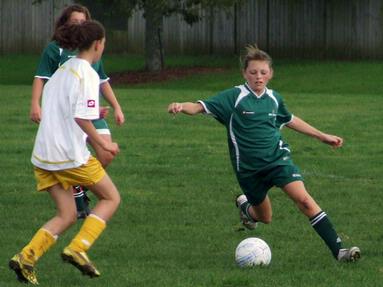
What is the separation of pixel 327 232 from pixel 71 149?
206 centimetres

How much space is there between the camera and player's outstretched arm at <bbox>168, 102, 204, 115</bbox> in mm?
8109

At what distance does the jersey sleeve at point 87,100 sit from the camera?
24.1 ft

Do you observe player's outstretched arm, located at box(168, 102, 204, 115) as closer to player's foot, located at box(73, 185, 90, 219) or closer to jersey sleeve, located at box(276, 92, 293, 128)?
jersey sleeve, located at box(276, 92, 293, 128)

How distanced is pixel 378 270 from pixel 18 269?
8.11 feet

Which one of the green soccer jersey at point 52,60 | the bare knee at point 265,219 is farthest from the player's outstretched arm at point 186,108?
the green soccer jersey at point 52,60

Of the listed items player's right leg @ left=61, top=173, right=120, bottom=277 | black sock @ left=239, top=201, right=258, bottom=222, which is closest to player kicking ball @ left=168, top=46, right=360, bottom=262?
black sock @ left=239, top=201, right=258, bottom=222

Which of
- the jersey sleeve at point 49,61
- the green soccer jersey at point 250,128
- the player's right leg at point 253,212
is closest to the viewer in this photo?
the green soccer jersey at point 250,128

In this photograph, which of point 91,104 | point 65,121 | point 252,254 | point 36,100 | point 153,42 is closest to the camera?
point 91,104

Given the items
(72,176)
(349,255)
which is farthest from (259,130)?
(72,176)

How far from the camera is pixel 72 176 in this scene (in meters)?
7.55

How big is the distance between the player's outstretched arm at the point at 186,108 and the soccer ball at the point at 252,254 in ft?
3.34

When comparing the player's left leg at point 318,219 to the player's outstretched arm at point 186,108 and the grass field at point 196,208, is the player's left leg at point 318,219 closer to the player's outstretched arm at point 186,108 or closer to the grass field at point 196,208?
→ the grass field at point 196,208

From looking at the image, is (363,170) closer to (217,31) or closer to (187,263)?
(187,263)

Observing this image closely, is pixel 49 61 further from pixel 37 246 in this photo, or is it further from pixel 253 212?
pixel 37 246
